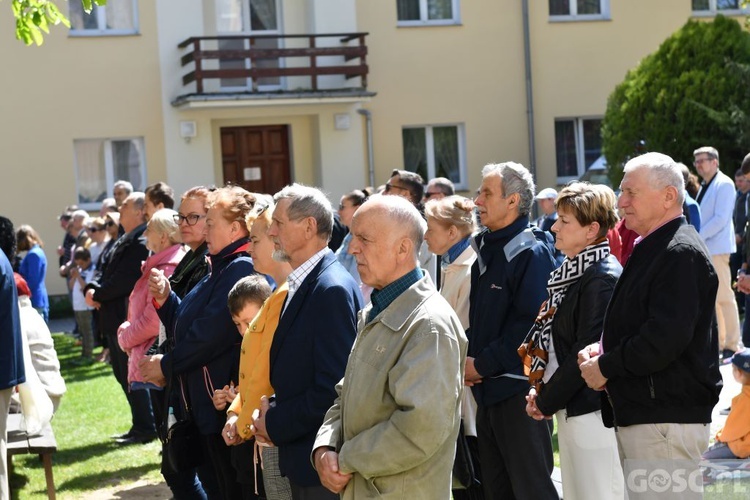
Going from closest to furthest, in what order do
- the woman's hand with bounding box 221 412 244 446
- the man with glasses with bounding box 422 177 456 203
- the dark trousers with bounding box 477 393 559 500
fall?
the woman's hand with bounding box 221 412 244 446
the dark trousers with bounding box 477 393 559 500
the man with glasses with bounding box 422 177 456 203

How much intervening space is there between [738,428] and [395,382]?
3.89 meters

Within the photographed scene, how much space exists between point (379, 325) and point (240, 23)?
20.2m

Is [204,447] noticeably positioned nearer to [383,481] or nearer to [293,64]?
[383,481]

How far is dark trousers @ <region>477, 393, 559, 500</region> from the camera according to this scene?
5543mm

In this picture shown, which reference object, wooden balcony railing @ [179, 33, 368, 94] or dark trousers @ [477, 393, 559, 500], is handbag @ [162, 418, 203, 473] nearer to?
dark trousers @ [477, 393, 559, 500]

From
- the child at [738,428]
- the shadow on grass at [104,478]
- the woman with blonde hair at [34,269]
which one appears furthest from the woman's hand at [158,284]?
the woman with blonde hair at [34,269]

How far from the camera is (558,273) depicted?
5293 millimetres

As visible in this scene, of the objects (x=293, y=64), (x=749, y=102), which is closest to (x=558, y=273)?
(x=749, y=102)

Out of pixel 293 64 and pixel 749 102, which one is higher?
Answer: pixel 293 64

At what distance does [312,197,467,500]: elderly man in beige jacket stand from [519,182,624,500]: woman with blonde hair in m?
1.12

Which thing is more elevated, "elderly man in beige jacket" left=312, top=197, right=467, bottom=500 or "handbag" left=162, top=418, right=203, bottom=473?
"elderly man in beige jacket" left=312, top=197, right=467, bottom=500

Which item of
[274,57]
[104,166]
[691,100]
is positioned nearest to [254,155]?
[274,57]

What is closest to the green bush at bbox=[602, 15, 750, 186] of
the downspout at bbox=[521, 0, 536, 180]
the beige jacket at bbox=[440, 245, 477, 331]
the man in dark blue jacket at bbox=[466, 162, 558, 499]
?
the downspout at bbox=[521, 0, 536, 180]

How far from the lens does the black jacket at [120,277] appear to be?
9.55 m
